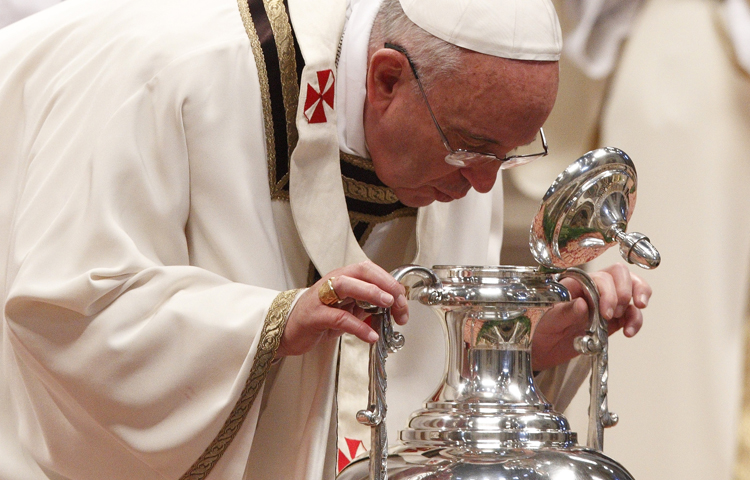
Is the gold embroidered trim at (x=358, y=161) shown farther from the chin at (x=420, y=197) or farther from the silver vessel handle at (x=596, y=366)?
the silver vessel handle at (x=596, y=366)

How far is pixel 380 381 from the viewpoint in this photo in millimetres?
1476

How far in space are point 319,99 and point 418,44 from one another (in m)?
0.20

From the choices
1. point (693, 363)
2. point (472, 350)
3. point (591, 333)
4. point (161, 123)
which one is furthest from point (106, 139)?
point (693, 363)

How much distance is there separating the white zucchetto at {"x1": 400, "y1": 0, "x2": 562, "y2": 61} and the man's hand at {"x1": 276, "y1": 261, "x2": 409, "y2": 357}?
0.55 meters

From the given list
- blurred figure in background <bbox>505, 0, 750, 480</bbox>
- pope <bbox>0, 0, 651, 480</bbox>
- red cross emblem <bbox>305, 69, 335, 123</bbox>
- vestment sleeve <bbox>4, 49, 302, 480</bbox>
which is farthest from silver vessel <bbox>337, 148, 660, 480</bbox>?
blurred figure in background <bbox>505, 0, 750, 480</bbox>

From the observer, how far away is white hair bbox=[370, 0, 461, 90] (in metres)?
1.97

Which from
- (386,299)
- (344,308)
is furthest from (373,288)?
(344,308)

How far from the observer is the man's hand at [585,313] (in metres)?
1.95

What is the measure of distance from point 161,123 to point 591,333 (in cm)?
78

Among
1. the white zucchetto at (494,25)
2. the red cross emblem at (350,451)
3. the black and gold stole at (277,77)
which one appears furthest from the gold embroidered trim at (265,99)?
the red cross emblem at (350,451)

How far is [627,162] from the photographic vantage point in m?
1.60

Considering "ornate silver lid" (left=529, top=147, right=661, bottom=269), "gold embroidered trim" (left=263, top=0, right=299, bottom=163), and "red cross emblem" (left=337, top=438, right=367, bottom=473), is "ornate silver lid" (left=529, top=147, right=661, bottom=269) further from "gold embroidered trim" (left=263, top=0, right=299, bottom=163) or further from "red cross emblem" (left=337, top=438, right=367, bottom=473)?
"red cross emblem" (left=337, top=438, right=367, bottom=473)

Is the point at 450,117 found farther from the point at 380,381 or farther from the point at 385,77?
the point at 380,381

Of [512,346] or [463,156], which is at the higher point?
[463,156]
